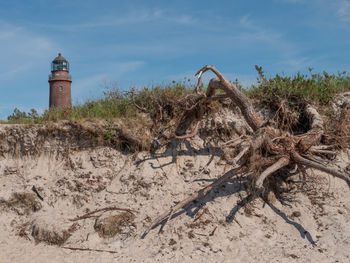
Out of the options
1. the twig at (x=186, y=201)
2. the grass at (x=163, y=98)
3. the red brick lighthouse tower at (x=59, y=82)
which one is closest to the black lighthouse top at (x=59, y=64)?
the red brick lighthouse tower at (x=59, y=82)

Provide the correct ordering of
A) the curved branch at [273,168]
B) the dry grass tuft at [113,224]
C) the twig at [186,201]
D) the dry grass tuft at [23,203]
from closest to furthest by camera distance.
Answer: the curved branch at [273,168]
the twig at [186,201]
the dry grass tuft at [113,224]
the dry grass tuft at [23,203]

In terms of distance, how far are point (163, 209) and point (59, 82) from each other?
30.7m

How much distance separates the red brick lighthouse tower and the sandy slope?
2699 cm

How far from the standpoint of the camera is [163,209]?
21.6 ft

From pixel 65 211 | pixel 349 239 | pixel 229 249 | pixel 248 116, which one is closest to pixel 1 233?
pixel 65 211

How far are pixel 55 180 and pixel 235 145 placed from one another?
4.10 metres

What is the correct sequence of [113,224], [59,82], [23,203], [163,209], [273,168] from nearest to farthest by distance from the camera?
[273,168]
[113,224]
[163,209]
[23,203]
[59,82]

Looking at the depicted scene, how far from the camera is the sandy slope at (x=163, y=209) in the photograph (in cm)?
567

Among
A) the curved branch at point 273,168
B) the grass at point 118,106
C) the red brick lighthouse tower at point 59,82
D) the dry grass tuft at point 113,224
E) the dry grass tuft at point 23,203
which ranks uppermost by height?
the red brick lighthouse tower at point 59,82

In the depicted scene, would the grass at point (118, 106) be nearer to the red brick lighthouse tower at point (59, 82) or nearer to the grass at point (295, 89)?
the grass at point (295, 89)

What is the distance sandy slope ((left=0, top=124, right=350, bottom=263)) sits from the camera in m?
5.67

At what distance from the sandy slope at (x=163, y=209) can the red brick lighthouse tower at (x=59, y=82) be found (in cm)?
2699

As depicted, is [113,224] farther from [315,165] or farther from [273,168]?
[315,165]

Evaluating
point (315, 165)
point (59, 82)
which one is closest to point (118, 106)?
point (315, 165)
